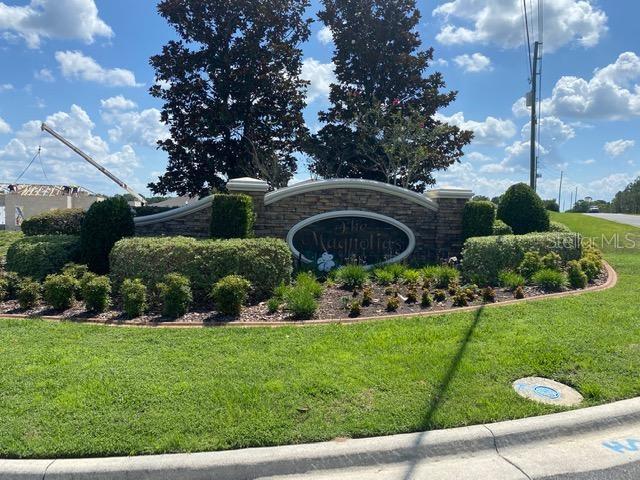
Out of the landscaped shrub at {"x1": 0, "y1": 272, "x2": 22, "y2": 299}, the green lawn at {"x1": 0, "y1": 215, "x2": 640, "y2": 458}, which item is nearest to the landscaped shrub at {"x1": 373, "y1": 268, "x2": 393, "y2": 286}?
the green lawn at {"x1": 0, "y1": 215, "x2": 640, "y2": 458}

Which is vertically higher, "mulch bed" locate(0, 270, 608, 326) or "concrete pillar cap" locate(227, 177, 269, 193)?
"concrete pillar cap" locate(227, 177, 269, 193)

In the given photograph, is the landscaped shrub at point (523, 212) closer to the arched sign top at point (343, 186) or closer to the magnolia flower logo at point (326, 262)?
the arched sign top at point (343, 186)

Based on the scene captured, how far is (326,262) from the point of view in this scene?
10.8 meters

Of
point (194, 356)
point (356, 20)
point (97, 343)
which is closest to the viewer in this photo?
point (194, 356)

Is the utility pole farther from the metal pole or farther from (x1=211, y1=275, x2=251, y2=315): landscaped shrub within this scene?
(x1=211, y1=275, x2=251, y2=315): landscaped shrub

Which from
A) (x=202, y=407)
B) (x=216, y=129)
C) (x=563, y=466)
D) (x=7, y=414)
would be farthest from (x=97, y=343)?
(x=216, y=129)

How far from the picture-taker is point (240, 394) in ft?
13.3

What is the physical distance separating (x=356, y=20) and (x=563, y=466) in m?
21.0

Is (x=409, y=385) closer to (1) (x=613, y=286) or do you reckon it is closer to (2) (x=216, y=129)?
(1) (x=613, y=286)

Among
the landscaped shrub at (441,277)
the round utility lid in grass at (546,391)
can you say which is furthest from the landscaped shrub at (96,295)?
the round utility lid in grass at (546,391)

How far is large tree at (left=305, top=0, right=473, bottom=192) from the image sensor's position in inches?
798

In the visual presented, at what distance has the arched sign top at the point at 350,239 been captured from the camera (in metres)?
10.8

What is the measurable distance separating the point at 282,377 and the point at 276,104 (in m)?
15.8

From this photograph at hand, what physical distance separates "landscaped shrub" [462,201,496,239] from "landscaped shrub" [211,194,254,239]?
5.17 meters
